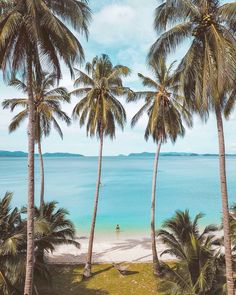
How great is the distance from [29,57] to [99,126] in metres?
9.72

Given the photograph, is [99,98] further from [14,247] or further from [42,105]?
[14,247]

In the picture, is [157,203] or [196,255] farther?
[157,203]

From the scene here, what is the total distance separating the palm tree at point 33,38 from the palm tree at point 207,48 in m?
3.59

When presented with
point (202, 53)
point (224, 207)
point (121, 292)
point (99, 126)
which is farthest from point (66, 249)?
point (202, 53)

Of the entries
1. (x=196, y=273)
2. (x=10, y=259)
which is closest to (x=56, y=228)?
(x=10, y=259)

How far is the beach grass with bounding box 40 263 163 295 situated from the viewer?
17.5 m

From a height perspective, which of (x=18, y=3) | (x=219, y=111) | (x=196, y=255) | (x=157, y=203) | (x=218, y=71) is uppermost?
(x=18, y=3)

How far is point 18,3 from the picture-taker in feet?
36.1

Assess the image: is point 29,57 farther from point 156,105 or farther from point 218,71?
point 156,105

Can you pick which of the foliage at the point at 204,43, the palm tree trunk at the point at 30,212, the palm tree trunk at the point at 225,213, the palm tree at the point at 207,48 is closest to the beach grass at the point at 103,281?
the palm tree trunk at the point at 30,212

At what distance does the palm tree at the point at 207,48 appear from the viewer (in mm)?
11391

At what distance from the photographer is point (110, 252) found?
25.3 metres

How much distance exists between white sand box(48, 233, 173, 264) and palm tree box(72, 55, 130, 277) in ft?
12.0

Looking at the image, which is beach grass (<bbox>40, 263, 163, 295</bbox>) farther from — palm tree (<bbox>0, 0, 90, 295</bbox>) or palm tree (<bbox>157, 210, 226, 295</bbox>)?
palm tree (<bbox>0, 0, 90, 295</bbox>)
